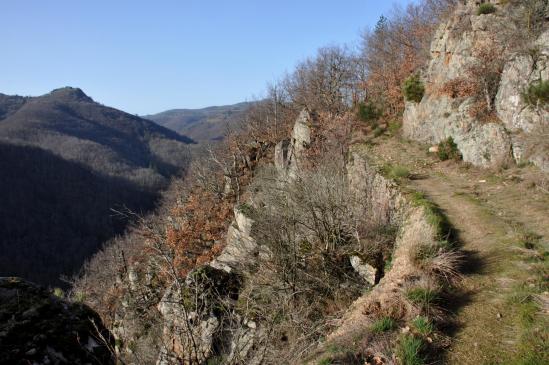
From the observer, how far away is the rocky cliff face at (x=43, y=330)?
11.7ft

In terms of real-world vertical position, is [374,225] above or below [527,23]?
below

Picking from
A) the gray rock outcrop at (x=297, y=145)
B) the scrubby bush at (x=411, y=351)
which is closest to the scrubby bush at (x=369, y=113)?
the gray rock outcrop at (x=297, y=145)

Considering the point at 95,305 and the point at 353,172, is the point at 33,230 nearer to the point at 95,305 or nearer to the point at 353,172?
the point at 95,305

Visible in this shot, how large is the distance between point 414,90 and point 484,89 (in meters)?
5.57

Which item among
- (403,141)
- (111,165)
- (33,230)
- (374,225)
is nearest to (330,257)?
(374,225)

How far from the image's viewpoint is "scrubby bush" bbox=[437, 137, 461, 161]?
47.5ft

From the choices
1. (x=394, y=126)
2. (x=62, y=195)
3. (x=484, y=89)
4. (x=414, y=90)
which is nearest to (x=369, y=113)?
(x=394, y=126)

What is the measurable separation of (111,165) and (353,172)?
148 m

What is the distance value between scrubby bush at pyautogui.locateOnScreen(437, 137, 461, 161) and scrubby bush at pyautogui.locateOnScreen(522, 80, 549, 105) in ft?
9.93

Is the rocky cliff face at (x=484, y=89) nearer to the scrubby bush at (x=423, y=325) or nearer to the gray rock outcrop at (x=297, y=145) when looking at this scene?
the gray rock outcrop at (x=297, y=145)

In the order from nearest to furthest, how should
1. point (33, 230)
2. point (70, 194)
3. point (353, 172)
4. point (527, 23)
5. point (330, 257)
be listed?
1. point (330, 257)
2. point (527, 23)
3. point (353, 172)
4. point (33, 230)
5. point (70, 194)

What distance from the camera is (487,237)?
25.2ft

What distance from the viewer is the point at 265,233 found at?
10945 millimetres

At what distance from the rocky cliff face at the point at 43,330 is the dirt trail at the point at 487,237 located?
4433 mm
